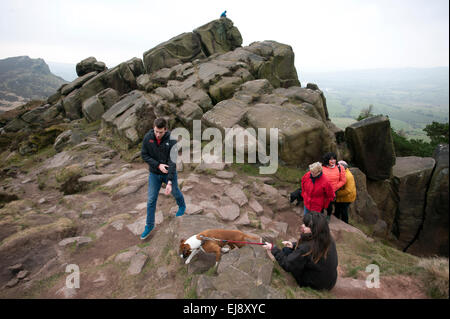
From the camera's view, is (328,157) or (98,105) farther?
(98,105)

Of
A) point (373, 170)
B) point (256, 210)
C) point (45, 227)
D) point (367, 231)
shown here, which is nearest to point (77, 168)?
point (45, 227)

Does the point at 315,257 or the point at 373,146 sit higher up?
the point at 315,257

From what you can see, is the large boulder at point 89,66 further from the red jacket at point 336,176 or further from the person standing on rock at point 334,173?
the red jacket at point 336,176

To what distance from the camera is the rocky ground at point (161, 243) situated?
4352 millimetres

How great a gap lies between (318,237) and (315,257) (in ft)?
1.45

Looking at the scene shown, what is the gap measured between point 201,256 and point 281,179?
22.5 feet

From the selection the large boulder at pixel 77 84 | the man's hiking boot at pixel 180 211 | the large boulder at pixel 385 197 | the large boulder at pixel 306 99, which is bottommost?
the large boulder at pixel 385 197

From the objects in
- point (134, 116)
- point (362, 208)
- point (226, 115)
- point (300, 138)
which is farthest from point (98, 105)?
point (362, 208)

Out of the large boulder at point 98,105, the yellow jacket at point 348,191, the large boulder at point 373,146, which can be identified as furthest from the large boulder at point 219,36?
the yellow jacket at point 348,191

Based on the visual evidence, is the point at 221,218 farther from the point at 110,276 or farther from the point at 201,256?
the point at 110,276

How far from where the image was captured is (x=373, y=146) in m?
14.2

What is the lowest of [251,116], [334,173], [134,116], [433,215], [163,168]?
[433,215]

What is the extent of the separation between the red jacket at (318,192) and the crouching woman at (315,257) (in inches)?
103

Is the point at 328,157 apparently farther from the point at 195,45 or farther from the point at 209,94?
the point at 195,45
